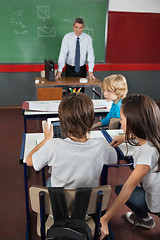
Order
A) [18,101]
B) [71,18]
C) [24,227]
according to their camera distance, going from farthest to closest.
Answer: [18,101] < [71,18] < [24,227]

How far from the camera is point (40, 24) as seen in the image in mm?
4348

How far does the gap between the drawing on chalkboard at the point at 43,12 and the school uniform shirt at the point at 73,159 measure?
3841 millimetres

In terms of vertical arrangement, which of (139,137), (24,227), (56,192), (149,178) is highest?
(139,137)

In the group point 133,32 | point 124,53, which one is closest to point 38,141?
point 124,53

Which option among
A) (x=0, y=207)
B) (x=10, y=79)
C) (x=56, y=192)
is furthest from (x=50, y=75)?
(x=56, y=192)

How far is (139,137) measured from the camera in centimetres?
125

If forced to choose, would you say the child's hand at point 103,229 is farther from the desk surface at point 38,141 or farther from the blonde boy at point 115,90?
the blonde boy at point 115,90

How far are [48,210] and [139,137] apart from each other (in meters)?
0.62

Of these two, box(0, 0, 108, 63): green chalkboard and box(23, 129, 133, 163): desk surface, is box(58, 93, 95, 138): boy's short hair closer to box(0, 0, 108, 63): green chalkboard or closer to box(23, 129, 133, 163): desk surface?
box(23, 129, 133, 163): desk surface

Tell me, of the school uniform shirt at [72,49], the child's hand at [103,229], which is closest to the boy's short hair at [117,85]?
the child's hand at [103,229]

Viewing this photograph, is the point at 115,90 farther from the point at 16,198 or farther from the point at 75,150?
the point at 16,198

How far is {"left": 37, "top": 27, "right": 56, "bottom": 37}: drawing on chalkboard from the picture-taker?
4.39 metres

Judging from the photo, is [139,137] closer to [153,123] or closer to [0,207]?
[153,123]

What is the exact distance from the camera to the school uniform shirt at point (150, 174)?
1210mm
